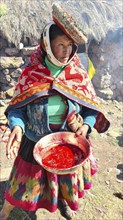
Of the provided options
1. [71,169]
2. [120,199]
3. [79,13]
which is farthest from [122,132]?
[71,169]

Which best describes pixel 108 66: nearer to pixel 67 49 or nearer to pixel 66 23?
pixel 67 49

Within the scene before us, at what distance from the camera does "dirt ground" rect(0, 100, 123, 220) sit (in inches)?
124

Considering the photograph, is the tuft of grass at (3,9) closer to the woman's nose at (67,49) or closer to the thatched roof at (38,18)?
the thatched roof at (38,18)

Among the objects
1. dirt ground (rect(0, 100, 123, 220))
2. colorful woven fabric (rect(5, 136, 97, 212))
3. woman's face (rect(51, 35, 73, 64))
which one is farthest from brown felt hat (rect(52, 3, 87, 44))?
dirt ground (rect(0, 100, 123, 220))

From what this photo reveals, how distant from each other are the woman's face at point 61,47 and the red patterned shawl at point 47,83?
150mm

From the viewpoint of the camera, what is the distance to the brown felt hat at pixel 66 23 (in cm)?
186

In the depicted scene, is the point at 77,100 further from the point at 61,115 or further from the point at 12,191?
the point at 12,191

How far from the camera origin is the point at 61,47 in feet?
6.56

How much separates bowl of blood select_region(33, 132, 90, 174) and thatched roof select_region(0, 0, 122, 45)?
12.6ft

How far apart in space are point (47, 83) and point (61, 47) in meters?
0.30

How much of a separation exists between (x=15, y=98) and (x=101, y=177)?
237 cm

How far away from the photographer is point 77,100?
2221 mm

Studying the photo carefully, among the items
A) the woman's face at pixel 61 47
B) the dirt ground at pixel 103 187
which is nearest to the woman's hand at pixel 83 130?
the woman's face at pixel 61 47

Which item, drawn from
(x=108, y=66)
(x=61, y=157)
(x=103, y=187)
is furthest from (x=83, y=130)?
(x=108, y=66)
